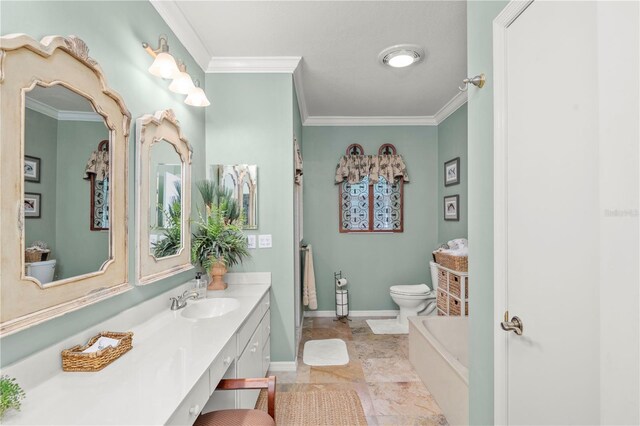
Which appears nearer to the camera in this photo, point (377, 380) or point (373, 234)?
point (377, 380)

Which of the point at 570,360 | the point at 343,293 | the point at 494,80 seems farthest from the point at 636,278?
the point at 343,293

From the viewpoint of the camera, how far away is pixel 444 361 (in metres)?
2.08

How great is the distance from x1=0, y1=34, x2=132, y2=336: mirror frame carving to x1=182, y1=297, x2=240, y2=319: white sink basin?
0.64 m

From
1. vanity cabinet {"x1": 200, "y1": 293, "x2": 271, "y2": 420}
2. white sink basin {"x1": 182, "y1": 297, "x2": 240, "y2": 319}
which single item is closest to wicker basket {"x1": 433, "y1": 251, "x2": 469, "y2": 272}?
vanity cabinet {"x1": 200, "y1": 293, "x2": 271, "y2": 420}

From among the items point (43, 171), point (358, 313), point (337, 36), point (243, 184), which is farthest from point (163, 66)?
point (358, 313)

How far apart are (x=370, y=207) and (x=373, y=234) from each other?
0.37 m

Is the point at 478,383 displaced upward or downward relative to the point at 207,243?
downward

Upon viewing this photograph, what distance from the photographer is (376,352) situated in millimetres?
3062

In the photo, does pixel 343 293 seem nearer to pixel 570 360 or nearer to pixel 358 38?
pixel 358 38

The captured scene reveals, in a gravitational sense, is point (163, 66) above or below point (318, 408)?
above

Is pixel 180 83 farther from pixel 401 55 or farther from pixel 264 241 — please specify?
pixel 401 55

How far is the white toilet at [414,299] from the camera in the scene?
365 cm

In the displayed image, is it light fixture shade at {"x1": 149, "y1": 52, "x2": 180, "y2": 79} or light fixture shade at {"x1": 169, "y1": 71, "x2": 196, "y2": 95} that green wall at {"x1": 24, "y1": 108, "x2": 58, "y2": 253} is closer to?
light fixture shade at {"x1": 149, "y1": 52, "x2": 180, "y2": 79}

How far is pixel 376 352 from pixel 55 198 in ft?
9.34
